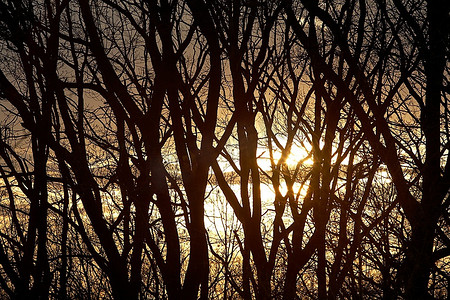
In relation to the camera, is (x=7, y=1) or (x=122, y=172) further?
(x=122, y=172)

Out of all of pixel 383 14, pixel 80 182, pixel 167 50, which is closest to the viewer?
pixel 80 182

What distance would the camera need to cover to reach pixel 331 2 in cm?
589

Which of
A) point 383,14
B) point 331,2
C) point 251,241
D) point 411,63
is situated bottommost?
point 251,241

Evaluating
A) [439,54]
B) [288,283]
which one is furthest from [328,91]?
[288,283]

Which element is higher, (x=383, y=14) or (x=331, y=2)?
(x=331, y=2)

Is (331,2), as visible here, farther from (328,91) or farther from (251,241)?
(251,241)

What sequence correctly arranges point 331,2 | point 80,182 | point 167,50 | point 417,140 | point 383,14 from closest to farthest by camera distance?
point 80,182
point 167,50
point 383,14
point 331,2
point 417,140

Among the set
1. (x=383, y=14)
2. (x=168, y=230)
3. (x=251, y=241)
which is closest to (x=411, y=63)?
(x=383, y=14)

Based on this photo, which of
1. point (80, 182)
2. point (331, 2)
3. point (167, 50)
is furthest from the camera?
point (331, 2)

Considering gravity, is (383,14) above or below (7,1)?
above

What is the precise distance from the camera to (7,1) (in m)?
4.14

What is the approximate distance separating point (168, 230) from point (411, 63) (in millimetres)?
3803

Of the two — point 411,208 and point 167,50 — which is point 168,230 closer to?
point 167,50

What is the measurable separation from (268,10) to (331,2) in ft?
2.92
